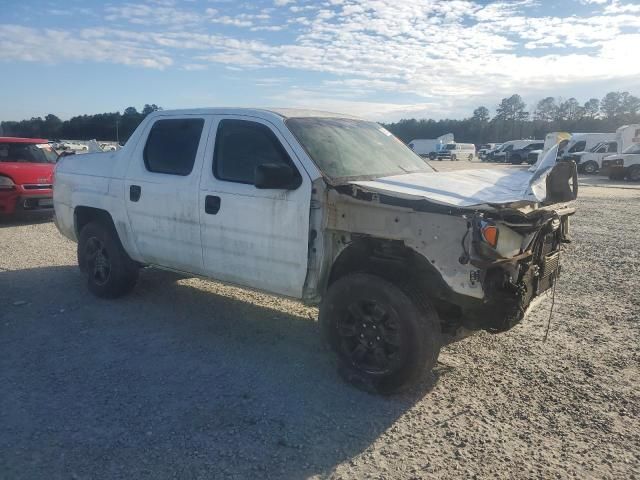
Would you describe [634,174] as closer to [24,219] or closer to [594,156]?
[594,156]

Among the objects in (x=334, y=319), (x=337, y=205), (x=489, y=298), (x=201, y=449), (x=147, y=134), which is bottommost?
(x=201, y=449)

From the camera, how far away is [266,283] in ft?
14.1

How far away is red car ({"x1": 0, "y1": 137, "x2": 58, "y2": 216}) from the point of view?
10.2m

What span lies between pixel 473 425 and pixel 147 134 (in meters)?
4.08

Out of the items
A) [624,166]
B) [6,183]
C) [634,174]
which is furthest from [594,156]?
[6,183]

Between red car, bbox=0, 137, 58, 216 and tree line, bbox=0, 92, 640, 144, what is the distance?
32.6 metres

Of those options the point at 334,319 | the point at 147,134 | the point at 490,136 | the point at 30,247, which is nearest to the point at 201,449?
the point at 334,319

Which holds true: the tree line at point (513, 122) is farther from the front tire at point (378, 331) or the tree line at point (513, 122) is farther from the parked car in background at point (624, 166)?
the front tire at point (378, 331)

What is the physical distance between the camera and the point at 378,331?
371 cm

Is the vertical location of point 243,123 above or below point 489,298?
above

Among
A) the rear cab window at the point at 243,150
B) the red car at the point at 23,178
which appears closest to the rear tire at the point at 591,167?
the red car at the point at 23,178

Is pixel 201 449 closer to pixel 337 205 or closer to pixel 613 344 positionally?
pixel 337 205

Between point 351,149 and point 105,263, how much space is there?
3063 mm

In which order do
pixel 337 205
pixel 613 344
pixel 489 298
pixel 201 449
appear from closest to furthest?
1. pixel 201 449
2. pixel 489 298
3. pixel 337 205
4. pixel 613 344
